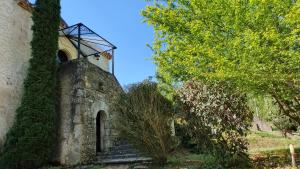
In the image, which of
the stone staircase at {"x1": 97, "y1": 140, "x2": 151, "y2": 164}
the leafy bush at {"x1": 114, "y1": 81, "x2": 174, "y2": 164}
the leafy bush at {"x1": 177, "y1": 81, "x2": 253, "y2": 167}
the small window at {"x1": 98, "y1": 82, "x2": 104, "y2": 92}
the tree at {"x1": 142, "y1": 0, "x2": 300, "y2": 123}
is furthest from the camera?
the small window at {"x1": 98, "y1": 82, "x2": 104, "y2": 92}

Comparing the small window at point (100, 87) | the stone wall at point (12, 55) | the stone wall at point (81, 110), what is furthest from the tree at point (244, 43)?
the stone wall at point (12, 55)

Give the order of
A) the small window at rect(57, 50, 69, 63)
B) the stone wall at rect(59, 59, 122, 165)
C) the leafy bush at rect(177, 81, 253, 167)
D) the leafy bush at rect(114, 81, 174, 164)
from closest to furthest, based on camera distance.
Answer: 1. the leafy bush at rect(177, 81, 253, 167)
2. the leafy bush at rect(114, 81, 174, 164)
3. the stone wall at rect(59, 59, 122, 165)
4. the small window at rect(57, 50, 69, 63)

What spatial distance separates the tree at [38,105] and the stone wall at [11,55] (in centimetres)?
51

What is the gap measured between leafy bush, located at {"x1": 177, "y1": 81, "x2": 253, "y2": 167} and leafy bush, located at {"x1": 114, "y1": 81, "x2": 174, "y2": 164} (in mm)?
888

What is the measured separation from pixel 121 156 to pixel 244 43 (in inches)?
248

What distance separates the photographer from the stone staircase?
9966 millimetres

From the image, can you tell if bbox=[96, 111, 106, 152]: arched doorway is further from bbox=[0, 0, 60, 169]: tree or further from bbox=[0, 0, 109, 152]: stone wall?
bbox=[0, 0, 109, 152]: stone wall

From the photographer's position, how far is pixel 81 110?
10.9 meters

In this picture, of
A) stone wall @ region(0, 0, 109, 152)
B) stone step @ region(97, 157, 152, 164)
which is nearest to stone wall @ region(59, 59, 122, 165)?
stone step @ region(97, 157, 152, 164)

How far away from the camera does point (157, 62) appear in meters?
10.9

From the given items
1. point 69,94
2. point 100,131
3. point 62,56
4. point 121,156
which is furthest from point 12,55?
point 121,156

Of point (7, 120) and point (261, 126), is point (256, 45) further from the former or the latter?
point (261, 126)

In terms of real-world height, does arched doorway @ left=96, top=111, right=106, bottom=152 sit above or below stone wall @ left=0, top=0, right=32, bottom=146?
below

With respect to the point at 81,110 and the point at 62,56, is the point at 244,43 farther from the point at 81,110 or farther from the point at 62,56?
the point at 62,56
